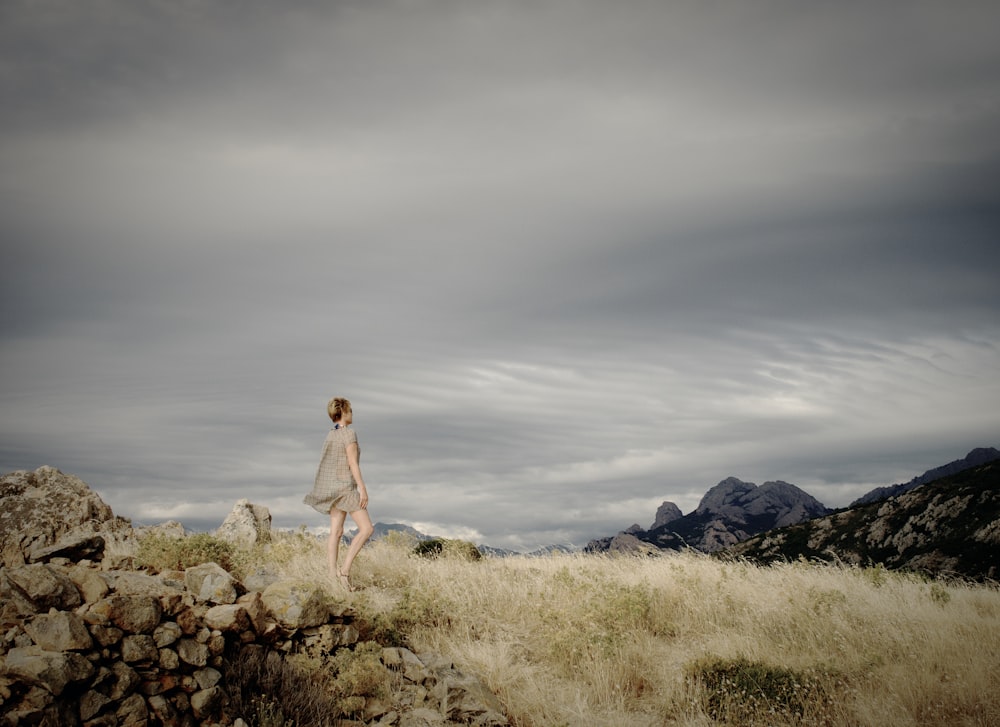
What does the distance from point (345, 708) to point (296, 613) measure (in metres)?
1.46

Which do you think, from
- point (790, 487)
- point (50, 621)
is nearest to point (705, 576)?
point (50, 621)

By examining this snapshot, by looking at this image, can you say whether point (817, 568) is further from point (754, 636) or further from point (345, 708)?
point (345, 708)

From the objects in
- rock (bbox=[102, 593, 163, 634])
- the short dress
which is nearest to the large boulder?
the short dress

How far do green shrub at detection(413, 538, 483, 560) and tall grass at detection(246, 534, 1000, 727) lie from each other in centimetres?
240

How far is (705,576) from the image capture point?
46.1ft

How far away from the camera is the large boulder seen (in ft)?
41.7

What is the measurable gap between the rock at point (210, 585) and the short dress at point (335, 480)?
235 cm

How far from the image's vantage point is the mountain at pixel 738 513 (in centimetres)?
10331

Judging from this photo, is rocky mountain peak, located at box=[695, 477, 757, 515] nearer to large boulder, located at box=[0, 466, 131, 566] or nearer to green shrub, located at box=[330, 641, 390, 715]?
large boulder, located at box=[0, 466, 131, 566]

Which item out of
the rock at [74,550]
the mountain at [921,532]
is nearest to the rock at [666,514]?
the mountain at [921,532]

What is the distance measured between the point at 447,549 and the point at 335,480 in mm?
7498

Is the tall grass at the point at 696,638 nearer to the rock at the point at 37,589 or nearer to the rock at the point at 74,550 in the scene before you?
the rock at the point at 74,550

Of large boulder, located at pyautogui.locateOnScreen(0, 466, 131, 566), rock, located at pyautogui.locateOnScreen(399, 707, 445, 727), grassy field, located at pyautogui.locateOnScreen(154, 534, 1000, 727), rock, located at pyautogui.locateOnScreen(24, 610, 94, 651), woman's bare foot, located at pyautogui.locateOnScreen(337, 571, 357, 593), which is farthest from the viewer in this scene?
large boulder, located at pyautogui.locateOnScreen(0, 466, 131, 566)

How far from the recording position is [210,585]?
25.8 feet
